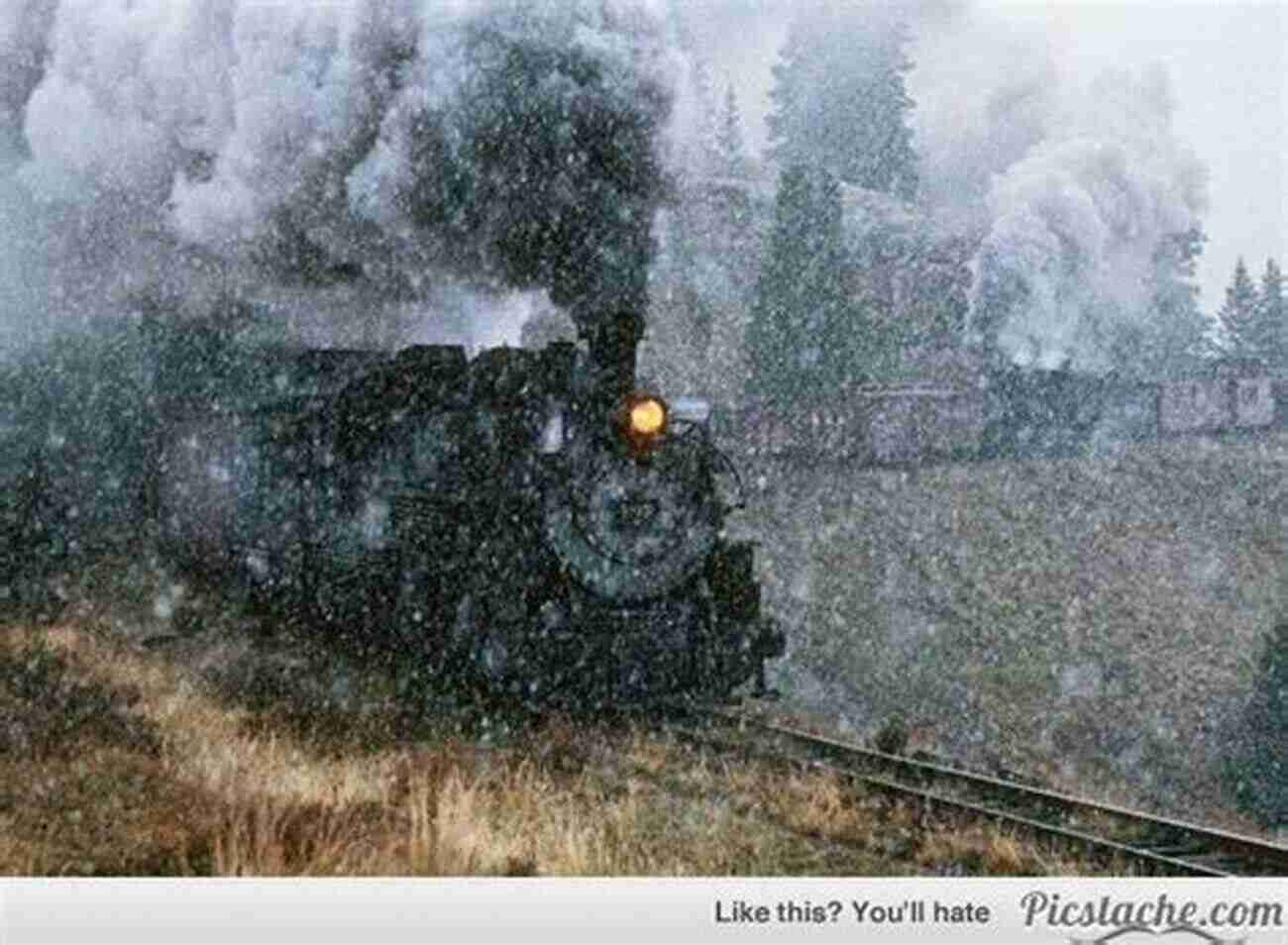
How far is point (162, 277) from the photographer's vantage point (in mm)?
17875

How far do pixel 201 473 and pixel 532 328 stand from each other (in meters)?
17.7

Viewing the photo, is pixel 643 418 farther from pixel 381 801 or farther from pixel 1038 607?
pixel 1038 607

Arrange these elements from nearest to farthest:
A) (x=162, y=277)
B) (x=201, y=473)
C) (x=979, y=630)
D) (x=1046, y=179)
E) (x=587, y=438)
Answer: (x=587, y=438) < (x=201, y=473) < (x=162, y=277) < (x=979, y=630) < (x=1046, y=179)

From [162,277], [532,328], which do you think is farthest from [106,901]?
[532,328]

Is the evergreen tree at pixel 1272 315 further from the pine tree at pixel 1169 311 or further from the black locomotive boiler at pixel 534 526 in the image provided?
the black locomotive boiler at pixel 534 526

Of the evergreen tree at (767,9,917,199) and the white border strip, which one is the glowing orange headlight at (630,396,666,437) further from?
the evergreen tree at (767,9,917,199)

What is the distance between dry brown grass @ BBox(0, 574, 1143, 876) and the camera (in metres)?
6.16

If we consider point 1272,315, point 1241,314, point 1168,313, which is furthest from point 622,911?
point 1241,314

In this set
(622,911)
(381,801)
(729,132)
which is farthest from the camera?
(729,132)

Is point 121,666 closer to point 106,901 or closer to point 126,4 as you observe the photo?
point 106,901

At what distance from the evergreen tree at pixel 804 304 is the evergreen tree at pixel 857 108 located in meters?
12.0

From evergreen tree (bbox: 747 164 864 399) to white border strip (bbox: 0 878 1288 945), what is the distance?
24050mm

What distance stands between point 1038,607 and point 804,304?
10619mm

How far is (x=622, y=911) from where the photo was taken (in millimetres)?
5828
